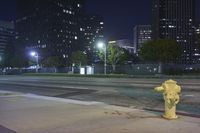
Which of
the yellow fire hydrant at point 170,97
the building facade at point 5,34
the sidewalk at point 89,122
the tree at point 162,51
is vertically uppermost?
the building facade at point 5,34

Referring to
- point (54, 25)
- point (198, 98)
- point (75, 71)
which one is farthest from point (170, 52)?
point (54, 25)

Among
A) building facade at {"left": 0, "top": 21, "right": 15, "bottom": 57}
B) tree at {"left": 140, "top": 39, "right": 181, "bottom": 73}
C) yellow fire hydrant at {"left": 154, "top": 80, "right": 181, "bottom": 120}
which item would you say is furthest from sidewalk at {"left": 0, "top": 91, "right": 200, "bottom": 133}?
building facade at {"left": 0, "top": 21, "right": 15, "bottom": 57}

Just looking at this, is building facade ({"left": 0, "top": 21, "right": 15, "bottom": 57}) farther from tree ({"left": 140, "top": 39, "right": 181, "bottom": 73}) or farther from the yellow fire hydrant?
the yellow fire hydrant

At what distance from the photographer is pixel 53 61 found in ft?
392

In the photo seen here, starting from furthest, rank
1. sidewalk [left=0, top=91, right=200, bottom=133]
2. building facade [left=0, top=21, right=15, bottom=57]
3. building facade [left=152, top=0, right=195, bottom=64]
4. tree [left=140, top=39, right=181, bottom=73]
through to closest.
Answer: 1. building facade [left=0, top=21, right=15, bottom=57]
2. building facade [left=152, top=0, right=195, bottom=64]
3. tree [left=140, top=39, right=181, bottom=73]
4. sidewalk [left=0, top=91, right=200, bottom=133]

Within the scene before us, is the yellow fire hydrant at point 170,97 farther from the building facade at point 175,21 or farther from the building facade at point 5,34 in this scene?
the building facade at point 5,34

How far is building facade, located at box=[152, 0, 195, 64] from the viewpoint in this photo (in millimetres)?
169500

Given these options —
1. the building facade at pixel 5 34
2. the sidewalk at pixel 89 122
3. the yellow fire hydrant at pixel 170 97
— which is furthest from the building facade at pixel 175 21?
the yellow fire hydrant at pixel 170 97

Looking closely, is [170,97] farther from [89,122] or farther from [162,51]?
[162,51]

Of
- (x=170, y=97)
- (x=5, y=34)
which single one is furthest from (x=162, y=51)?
(x=5, y=34)

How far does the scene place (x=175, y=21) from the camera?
176 metres

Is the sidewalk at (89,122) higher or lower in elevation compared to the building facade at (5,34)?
lower

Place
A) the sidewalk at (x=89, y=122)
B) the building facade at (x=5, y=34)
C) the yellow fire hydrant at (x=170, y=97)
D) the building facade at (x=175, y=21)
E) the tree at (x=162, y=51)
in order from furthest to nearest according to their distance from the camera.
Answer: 1. the building facade at (x=5, y=34)
2. the building facade at (x=175, y=21)
3. the tree at (x=162, y=51)
4. the yellow fire hydrant at (x=170, y=97)
5. the sidewalk at (x=89, y=122)

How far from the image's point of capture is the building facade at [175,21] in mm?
169500
